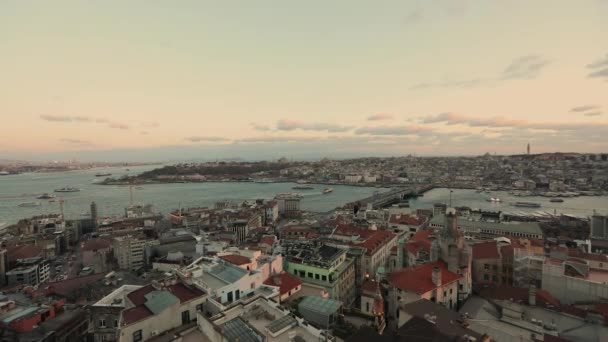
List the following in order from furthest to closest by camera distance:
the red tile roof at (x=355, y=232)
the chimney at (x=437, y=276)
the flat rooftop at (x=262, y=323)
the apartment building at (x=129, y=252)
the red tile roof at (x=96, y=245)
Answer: the red tile roof at (x=96, y=245), the apartment building at (x=129, y=252), the red tile roof at (x=355, y=232), the chimney at (x=437, y=276), the flat rooftop at (x=262, y=323)

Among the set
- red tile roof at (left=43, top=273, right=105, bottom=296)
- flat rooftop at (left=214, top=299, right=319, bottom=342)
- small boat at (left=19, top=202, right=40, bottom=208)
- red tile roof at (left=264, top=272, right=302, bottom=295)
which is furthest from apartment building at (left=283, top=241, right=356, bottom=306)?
small boat at (left=19, top=202, right=40, bottom=208)

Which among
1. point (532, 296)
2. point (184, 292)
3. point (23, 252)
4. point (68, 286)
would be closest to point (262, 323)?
point (184, 292)

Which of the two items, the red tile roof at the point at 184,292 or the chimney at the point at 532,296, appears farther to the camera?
the chimney at the point at 532,296

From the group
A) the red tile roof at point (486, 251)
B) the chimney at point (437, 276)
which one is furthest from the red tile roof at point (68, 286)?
the red tile roof at point (486, 251)

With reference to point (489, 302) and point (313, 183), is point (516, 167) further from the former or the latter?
point (489, 302)

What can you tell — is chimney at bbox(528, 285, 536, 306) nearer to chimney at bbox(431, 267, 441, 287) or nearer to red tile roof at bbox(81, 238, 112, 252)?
chimney at bbox(431, 267, 441, 287)

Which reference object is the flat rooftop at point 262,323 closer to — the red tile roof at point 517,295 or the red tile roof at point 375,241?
the red tile roof at point 517,295

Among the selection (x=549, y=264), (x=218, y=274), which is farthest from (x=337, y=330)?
(x=549, y=264)
